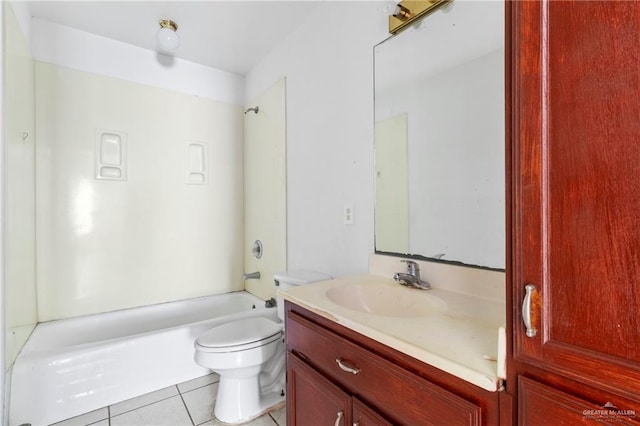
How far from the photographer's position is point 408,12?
1.28 m

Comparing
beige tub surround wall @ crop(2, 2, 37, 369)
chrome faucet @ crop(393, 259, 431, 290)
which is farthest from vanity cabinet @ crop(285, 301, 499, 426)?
beige tub surround wall @ crop(2, 2, 37, 369)

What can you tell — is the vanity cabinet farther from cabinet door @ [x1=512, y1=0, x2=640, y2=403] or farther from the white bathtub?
the white bathtub

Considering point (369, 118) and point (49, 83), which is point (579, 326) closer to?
point (369, 118)

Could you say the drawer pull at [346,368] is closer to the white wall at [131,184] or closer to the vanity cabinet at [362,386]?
the vanity cabinet at [362,386]

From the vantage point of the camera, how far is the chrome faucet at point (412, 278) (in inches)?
45.0

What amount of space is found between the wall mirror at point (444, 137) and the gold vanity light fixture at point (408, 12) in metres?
0.03

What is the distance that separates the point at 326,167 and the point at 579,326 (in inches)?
56.0

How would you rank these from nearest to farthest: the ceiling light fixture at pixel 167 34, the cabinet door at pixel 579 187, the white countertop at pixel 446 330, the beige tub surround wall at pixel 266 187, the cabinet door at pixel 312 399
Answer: the cabinet door at pixel 579 187, the white countertop at pixel 446 330, the cabinet door at pixel 312 399, the ceiling light fixture at pixel 167 34, the beige tub surround wall at pixel 266 187

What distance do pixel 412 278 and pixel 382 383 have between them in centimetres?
49

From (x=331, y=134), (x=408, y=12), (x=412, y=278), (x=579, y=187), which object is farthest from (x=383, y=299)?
(x=408, y=12)

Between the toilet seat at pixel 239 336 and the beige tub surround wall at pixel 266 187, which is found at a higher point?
the beige tub surround wall at pixel 266 187

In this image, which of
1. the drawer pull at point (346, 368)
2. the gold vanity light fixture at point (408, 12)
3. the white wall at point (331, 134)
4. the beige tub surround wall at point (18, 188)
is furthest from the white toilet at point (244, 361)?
the gold vanity light fixture at point (408, 12)

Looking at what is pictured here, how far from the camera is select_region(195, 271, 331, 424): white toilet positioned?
1.50 metres

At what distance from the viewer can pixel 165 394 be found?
72.0 inches
